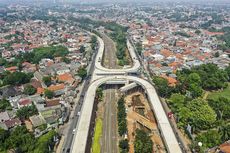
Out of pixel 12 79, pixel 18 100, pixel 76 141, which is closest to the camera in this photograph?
pixel 76 141

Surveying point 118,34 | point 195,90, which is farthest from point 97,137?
point 118,34

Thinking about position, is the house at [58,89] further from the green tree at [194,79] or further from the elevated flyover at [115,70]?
the green tree at [194,79]

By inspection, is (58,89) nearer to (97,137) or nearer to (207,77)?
(97,137)

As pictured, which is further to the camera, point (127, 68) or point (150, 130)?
point (127, 68)

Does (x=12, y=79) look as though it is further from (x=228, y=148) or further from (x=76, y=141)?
(x=228, y=148)

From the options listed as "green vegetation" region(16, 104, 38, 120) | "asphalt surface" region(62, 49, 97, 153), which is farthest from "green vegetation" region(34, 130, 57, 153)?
"green vegetation" region(16, 104, 38, 120)

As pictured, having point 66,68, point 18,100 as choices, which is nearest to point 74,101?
point 18,100
